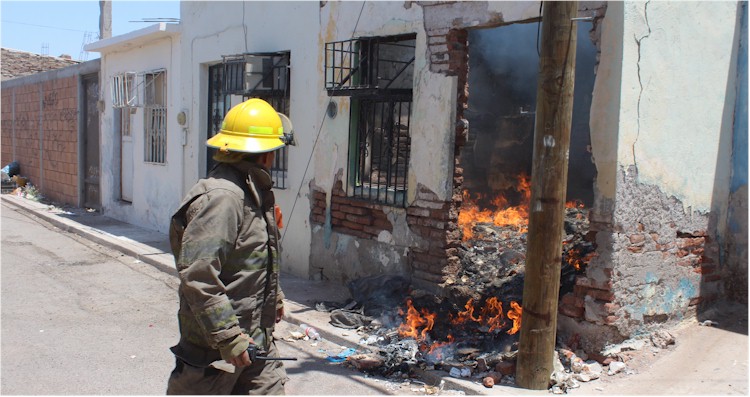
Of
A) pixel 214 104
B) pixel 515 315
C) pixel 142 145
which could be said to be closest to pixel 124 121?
pixel 142 145

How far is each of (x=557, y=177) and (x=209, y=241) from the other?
255 cm

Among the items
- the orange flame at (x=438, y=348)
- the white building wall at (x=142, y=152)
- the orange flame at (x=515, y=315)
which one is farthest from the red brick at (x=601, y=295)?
the white building wall at (x=142, y=152)

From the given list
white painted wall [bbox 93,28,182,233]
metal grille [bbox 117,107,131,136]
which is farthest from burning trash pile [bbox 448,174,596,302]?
metal grille [bbox 117,107,131,136]

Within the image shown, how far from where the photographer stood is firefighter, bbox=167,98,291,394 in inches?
111

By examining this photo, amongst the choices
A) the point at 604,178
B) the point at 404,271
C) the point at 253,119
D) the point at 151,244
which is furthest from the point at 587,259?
the point at 151,244

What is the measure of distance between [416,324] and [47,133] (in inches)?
586

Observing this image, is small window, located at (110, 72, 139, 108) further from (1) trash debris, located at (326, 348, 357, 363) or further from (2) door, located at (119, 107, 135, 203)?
(1) trash debris, located at (326, 348, 357, 363)

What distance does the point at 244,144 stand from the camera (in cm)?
313

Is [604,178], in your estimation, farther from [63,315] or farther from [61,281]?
[61,281]

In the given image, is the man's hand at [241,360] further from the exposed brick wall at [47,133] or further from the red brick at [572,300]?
the exposed brick wall at [47,133]

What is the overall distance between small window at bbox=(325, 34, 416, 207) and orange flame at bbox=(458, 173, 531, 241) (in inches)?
30.8

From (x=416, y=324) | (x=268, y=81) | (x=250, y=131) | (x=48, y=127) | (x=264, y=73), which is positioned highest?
(x=264, y=73)

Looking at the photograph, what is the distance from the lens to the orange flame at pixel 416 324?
5738mm

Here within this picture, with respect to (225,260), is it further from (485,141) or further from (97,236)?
(97,236)
